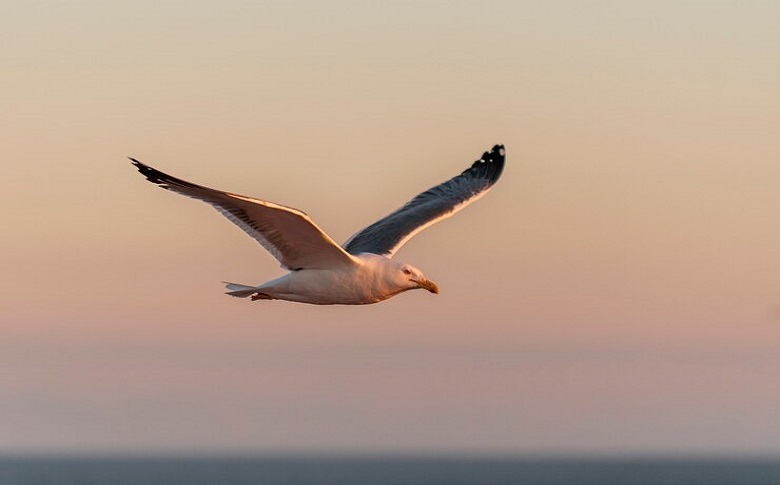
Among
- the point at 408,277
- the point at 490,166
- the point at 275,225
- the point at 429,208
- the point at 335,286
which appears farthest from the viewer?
the point at 490,166

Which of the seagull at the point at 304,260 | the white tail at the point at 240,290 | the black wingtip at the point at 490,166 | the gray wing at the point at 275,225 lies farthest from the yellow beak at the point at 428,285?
the black wingtip at the point at 490,166

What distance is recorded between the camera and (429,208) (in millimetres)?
29688

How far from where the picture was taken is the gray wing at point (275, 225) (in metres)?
22.6

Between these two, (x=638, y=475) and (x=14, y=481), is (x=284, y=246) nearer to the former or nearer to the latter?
(x=14, y=481)

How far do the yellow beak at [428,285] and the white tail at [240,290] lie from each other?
Result: 240 centimetres

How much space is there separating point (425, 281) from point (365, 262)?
1.04 metres

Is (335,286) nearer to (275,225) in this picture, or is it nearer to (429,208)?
(275,225)

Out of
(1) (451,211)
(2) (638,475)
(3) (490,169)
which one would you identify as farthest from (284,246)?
(2) (638,475)

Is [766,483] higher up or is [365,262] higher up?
[766,483]

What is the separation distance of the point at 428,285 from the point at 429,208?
13.4 feet

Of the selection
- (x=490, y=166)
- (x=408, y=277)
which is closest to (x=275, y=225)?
(x=408, y=277)

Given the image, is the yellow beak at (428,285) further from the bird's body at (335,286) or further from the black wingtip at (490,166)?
the black wingtip at (490,166)

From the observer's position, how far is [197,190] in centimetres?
2273

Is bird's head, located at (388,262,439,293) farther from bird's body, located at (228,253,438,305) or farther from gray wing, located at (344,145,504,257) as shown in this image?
gray wing, located at (344,145,504,257)
